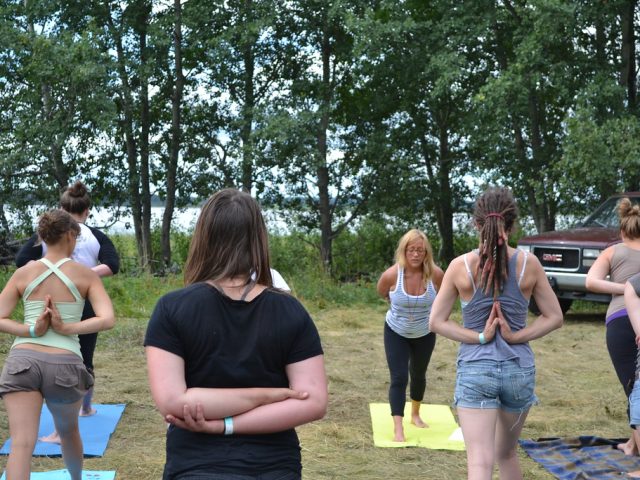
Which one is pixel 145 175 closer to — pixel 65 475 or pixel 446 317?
pixel 65 475

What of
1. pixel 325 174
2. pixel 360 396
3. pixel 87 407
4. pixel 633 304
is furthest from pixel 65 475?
pixel 325 174

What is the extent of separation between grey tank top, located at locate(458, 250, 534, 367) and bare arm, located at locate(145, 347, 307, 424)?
1.89m

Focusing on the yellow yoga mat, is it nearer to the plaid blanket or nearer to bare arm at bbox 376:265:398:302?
the plaid blanket

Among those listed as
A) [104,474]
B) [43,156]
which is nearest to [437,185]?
[43,156]

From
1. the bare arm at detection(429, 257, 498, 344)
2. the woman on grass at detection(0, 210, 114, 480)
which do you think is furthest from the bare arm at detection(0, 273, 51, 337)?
the bare arm at detection(429, 257, 498, 344)

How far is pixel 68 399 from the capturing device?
4.61 meters

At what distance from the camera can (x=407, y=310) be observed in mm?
6730

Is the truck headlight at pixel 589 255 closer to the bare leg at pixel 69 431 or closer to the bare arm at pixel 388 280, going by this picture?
the bare arm at pixel 388 280

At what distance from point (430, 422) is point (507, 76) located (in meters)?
9.04

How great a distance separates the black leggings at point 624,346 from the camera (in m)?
6.06

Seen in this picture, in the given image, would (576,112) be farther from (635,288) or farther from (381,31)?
(635,288)

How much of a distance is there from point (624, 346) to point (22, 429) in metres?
3.79

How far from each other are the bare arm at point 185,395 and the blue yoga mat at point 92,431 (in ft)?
13.4

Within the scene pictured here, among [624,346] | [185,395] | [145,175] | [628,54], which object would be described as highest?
[628,54]
